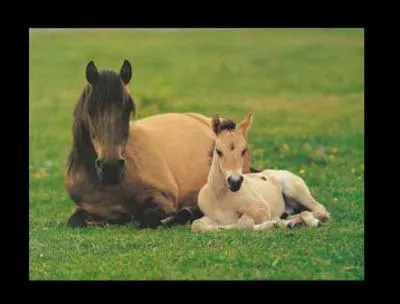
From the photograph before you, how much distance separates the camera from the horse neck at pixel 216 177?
8.79 meters

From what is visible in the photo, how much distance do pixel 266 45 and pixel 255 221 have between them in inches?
53.3

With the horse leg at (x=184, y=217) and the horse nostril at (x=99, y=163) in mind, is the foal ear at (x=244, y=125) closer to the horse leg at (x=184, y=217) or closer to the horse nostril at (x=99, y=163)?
the horse leg at (x=184, y=217)

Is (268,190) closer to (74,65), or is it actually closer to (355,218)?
(355,218)

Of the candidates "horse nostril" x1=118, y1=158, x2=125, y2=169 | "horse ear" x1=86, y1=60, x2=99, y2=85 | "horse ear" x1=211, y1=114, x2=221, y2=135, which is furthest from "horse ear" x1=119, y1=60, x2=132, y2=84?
"horse ear" x1=211, y1=114, x2=221, y2=135

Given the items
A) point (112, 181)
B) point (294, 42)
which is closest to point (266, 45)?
point (294, 42)

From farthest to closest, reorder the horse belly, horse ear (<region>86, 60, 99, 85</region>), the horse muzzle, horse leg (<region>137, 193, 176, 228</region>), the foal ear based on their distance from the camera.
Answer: the horse belly, horse leg (<region>137, 193, 176, 228</region>), horse ear (<region>86, 60, 99, 85</region>), the foal ear, the horse muzzle

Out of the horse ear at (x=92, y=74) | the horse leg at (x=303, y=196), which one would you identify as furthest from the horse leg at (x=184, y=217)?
the horse ear at (x=92, y=74)

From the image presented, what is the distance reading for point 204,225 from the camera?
29.1ft

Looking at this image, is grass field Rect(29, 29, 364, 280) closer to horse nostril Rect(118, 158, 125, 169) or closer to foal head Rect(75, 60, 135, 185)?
foal head Rect(75, 60, 135, 185)

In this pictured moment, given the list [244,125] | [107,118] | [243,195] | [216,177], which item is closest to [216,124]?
[244,125]

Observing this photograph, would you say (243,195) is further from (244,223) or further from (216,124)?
(216,124)

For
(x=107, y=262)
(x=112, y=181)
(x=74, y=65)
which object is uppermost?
(x=74, y=65)

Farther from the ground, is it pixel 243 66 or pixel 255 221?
pixel 243 66

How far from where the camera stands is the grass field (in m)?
8.88
